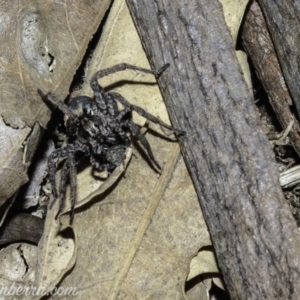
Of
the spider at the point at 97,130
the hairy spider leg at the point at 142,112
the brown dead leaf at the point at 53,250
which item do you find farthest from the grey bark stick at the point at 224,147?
the brown dead leaf at the point at 53,250

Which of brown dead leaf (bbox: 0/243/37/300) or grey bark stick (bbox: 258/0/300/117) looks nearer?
grey bark stick (bbox: 258/0/300/117)

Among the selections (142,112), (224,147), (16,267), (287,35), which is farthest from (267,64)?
(16,267)

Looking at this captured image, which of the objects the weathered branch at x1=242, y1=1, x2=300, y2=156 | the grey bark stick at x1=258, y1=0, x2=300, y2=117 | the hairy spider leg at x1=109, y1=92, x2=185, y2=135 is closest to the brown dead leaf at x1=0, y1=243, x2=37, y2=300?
the hairy spider leg at x1=109, y1=92, x2=185, y2=135

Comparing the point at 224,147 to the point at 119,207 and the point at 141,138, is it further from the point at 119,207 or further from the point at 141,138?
the point at 119,207

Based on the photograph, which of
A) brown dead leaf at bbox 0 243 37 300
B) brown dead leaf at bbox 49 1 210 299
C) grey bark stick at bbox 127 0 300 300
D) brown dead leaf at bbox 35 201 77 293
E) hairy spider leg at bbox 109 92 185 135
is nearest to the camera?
grey bark stick at bbox 127 0 300 300

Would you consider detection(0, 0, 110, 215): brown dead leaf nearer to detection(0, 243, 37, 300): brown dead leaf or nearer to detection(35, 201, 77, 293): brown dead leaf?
detection(35, 201, 77, 293): brown dead leaf

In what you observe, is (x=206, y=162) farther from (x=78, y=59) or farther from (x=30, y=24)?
(x=30, y=24)

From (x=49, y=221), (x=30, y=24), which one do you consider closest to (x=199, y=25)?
(x=30, y=24)

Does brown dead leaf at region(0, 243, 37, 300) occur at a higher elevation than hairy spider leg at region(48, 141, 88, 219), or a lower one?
lower
